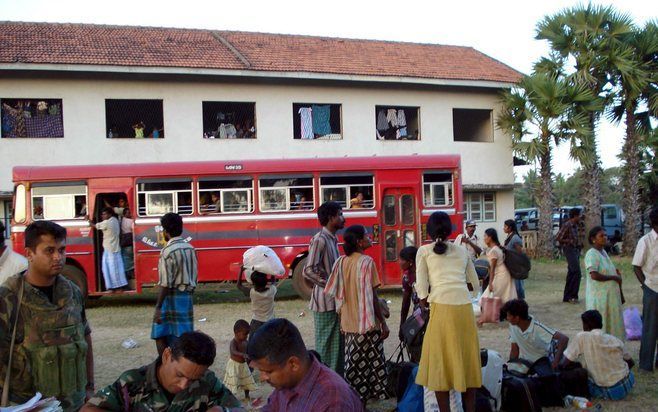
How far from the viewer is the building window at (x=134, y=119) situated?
1761cm

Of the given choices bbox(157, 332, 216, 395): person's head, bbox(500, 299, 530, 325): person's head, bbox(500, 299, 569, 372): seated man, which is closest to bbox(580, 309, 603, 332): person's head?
bbox(500, 299, 569, 372): seated man

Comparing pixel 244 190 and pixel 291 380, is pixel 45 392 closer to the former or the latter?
pixel 291 380

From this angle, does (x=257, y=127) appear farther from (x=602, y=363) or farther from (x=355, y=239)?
(x=602, y=363)

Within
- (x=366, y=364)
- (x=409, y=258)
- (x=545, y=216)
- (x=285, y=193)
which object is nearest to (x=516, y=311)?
(x=409, y=258)

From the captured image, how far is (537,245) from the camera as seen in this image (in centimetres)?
2084

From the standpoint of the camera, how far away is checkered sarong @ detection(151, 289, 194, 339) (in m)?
5.35

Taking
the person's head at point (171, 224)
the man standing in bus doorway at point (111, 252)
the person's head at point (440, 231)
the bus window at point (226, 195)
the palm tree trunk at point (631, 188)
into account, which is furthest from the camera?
the palm tree trunk at point (631, 188)

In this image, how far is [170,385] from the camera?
2697 millimetres

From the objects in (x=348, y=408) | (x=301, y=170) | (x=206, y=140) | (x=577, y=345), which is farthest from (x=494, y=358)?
(x=206, y=140)

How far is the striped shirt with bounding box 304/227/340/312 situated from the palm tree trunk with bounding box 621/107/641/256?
1825 cm

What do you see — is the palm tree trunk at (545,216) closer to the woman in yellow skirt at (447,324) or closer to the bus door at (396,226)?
the bus door at (396,226)

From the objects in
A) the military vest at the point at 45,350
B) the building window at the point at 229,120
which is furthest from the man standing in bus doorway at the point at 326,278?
the building window at the point at 229,120

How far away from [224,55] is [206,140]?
2788 millimetres

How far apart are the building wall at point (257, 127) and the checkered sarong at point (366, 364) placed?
13224 millimetres
